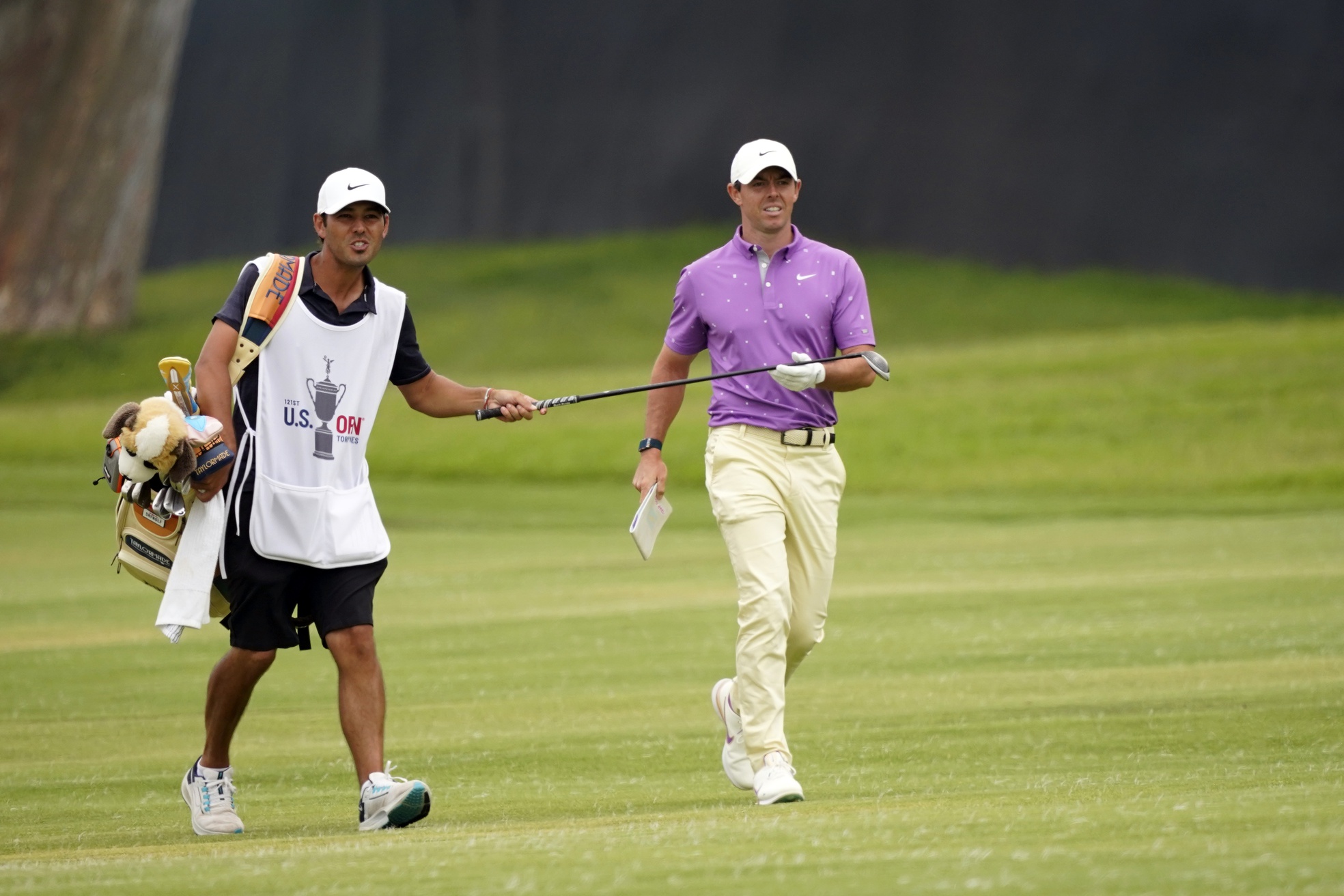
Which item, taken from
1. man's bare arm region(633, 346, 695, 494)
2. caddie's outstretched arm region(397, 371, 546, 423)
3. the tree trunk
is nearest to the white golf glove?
man's bare arm region(633, 346, 695, 494)

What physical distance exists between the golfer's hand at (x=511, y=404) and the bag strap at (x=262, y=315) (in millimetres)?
1015

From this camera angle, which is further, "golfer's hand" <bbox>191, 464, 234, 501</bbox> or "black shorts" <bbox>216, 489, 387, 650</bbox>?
"black shorts" <bbox>216, 489, 387, 650</bbox>

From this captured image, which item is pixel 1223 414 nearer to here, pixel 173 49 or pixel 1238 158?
pixel 1238 158

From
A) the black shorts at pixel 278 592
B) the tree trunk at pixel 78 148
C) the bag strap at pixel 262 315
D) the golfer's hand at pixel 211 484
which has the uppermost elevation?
the tree trunk at pixel 78 148

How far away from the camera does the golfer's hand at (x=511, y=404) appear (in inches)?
288

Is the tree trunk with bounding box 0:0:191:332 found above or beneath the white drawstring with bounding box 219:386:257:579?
above

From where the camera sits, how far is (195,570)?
6.44 metres

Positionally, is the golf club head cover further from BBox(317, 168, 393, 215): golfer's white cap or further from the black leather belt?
the black leather belt

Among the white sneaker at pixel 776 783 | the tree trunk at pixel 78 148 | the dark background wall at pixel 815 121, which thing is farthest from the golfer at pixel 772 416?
the dark background wall at pixel 815 121

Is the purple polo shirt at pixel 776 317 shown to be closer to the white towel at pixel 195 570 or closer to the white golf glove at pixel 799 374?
the white golf glove at pixel 799 374

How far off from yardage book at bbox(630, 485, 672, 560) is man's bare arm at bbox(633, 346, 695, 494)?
2.1 inches

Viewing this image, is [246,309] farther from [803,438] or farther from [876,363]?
[876,363]

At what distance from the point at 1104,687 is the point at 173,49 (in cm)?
2917

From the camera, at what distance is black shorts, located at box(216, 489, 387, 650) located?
6566 millimetres
